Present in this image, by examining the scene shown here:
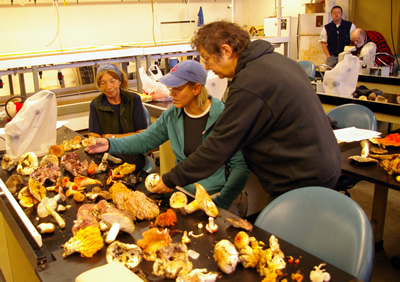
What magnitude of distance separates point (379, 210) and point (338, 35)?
410 cm

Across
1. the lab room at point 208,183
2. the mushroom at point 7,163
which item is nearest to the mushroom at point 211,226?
the lab room at point 208,183

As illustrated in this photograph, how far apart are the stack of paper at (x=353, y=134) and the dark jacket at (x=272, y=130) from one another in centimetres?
93

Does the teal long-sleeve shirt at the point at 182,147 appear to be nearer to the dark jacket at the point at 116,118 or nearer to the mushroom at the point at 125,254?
the dark jacket at the point at 116,118

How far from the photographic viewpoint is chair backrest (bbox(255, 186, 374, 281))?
3.89 feet

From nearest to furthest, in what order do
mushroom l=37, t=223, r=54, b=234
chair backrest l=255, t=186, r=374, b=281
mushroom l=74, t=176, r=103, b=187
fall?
chair backrest l=255, t=186, r=374, b=281
mushroom l=37, t=223, r=54, b=234
mushroom l=74, t=176, r=103, b=187

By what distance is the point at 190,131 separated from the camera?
206 centimetres

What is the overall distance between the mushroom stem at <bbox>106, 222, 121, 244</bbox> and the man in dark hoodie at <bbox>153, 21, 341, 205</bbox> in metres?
0.34

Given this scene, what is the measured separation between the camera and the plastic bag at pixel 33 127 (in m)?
2.16

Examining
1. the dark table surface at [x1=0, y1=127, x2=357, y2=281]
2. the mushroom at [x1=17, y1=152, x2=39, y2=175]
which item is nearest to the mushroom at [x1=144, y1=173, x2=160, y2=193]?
the dark table surface at [x1=0, y1=127, x2=357, y2=281]

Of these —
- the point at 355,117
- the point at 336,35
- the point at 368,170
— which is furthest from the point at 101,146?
the point at 336,35

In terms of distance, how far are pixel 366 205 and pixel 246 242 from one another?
2.31 metres

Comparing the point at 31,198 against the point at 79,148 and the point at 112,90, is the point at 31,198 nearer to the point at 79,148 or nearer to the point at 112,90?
the point at 79,148

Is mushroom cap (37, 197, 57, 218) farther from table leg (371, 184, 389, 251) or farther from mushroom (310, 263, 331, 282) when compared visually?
table leg (371, 184, 389, 251)

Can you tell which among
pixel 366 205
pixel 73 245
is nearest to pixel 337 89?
pixel 366 205
